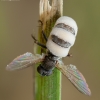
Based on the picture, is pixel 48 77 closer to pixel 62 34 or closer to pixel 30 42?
pixel 62 34

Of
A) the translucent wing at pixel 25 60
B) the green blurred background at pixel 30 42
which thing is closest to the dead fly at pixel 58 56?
the translucent wing at pixel 25 60

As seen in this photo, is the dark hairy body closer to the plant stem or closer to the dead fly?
the dead fly

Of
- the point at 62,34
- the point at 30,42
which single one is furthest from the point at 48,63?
the point at 30,42

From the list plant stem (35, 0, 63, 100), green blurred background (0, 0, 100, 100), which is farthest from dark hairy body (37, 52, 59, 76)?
green blurred background (0, 0, 100, 100)

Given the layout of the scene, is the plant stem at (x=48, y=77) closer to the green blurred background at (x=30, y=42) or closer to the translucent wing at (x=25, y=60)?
the translucent wing at (x=25, y=60)

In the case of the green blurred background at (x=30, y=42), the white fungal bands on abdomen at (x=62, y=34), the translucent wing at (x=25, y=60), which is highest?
the white fungal bands on abdomen at (x=62, y=34)

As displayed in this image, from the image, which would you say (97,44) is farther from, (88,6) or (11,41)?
(11,41)
